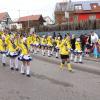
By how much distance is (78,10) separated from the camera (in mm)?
84188

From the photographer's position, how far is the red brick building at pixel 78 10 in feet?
274

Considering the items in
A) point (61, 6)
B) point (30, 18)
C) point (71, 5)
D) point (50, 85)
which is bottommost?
→ point (50, 85)

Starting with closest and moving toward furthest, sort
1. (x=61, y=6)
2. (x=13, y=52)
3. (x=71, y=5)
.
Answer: (x=13, y=52), (x=71, y=5), (x=61, y=6)

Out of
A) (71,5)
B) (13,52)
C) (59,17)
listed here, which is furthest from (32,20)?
(13,52)

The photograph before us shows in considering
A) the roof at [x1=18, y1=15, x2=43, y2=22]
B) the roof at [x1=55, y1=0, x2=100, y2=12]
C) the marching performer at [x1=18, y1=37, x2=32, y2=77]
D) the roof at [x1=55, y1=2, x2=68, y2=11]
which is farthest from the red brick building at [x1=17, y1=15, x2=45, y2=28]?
the marching performer at [x1=18, y1=37, x2=32, y2=77]

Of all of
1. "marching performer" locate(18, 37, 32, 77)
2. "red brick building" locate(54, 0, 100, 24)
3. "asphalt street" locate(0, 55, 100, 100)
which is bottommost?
"asphalt street" locate(0, 55, 100, 100)

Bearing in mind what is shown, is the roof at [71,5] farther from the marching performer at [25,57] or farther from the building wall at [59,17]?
the marching performer at [25,57]

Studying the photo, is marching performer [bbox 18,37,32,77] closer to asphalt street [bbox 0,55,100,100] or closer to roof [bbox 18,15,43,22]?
asphalt street [bbox 0,55,100,100]

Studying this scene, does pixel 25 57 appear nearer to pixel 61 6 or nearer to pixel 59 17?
pixel 59 17

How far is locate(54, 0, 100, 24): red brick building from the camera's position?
83.5 metres

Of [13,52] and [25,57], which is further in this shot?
[13,52]

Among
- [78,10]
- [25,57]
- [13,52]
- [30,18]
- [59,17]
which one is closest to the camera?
[25,57]

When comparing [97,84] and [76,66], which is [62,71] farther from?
[97,84]

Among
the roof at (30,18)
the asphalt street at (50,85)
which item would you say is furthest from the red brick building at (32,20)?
the asphalt street at (50,85)
